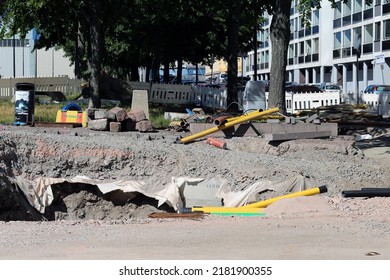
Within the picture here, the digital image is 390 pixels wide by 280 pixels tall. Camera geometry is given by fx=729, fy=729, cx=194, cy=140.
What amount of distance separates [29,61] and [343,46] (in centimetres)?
3770

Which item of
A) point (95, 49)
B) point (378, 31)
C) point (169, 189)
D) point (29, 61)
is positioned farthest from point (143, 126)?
point (29, 61)

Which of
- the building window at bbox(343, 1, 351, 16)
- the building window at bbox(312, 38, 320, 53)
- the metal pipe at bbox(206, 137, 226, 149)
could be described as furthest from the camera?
the building window at bbox(312, 38, 320, 53)

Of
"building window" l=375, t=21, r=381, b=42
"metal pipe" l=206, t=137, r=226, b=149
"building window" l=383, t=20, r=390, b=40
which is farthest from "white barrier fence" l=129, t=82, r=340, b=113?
A: "building window" l=375, t=21, r=381, b=42

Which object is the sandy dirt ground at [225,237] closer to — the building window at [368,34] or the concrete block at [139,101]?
the concrete block at [139,101]

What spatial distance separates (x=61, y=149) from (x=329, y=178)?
17.4 feet

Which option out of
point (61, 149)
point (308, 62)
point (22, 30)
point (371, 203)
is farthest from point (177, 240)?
point (308, 62)

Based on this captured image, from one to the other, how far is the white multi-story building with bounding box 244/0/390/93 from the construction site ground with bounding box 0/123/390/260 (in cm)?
3714

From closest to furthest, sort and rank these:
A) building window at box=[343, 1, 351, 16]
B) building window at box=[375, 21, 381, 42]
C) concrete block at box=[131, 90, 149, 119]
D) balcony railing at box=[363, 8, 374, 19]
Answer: concrete block at box=[131, 90, 149, 119] → building window at box=[375, 21, 381, 42] → balcony railing at box=[363, 8, 374, 19] → building window at box=[343, 1, 351, 16]

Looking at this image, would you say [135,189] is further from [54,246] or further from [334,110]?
[334,110]

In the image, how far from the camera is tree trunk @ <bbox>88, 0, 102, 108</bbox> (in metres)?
26.0

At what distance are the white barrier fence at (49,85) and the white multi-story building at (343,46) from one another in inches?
626

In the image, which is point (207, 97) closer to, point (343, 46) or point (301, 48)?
point (343, 46)

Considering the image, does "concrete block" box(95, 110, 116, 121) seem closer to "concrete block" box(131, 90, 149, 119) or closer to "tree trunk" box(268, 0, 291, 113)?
"concrete block" box(131, 90, 149, 119)
